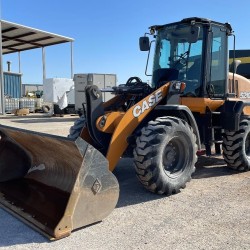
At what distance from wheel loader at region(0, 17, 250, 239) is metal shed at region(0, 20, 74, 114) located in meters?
16.7

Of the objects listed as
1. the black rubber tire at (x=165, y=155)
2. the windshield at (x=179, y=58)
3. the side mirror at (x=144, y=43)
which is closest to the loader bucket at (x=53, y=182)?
the black rubber tire at (x=165, y=155)

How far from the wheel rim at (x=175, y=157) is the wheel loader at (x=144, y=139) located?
14 millimetres

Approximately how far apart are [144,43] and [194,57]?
41.7 inches

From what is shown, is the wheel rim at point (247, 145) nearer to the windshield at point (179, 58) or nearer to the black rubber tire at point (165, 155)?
the windshield at point (179, 58)

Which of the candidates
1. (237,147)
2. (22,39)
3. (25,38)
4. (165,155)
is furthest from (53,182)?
(22,39)

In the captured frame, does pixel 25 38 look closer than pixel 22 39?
Yes

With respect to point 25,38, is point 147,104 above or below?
below

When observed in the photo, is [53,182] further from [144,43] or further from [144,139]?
[144,43]

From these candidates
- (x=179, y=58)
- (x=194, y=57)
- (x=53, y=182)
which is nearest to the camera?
(x=53, y=182)

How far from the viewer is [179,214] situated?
4277mm

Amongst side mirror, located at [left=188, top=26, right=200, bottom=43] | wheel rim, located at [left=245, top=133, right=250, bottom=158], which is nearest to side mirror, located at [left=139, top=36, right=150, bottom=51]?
side mirror, located at [left=188, top=26, right=200, bottom=43]

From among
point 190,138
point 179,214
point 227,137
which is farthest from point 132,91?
point 179,214

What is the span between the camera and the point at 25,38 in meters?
24.6

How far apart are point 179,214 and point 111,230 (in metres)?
0.93
